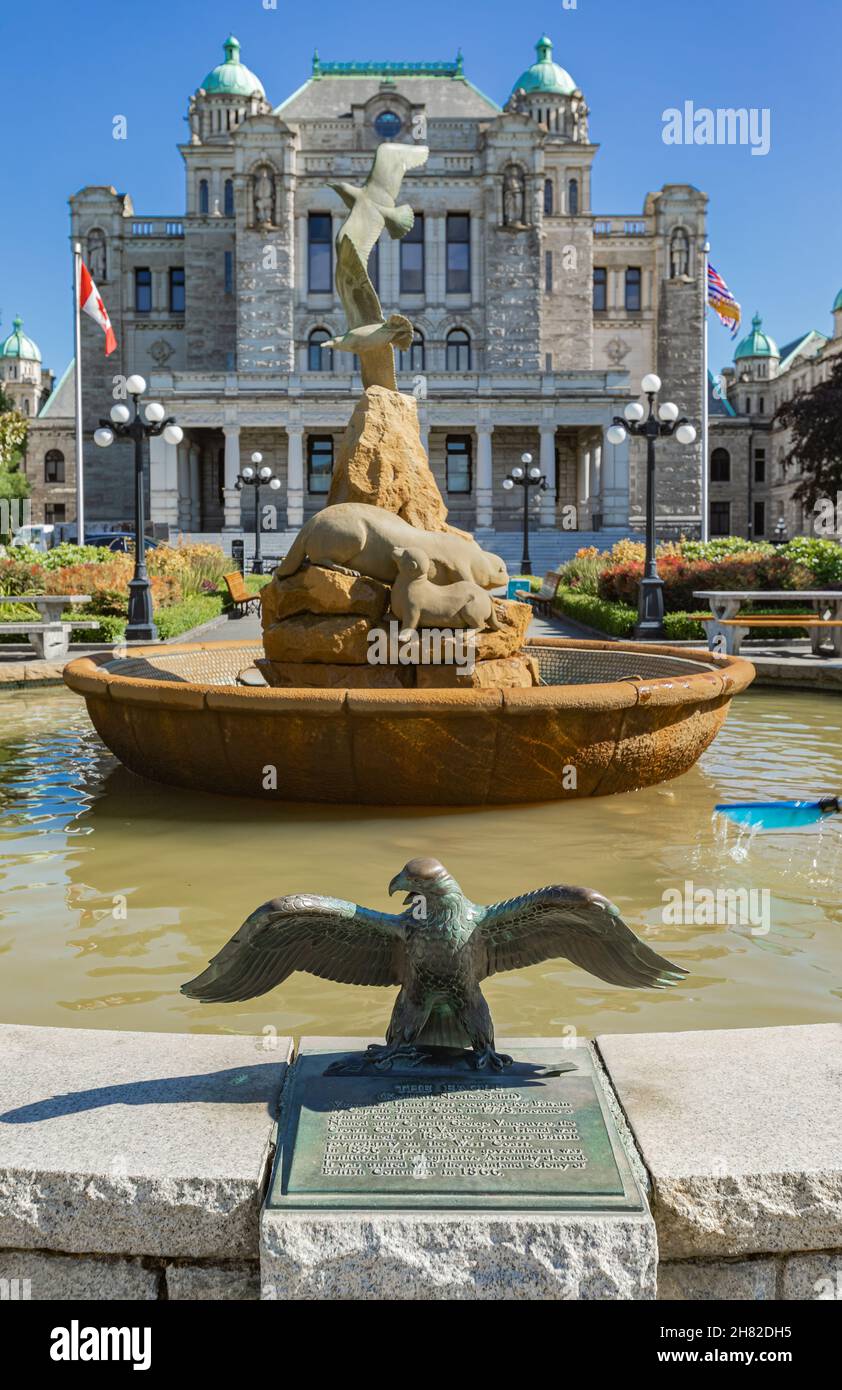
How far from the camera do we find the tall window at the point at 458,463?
5619 cm

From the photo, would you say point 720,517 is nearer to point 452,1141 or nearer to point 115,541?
point 115,541

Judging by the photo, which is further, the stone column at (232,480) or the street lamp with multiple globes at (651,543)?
the stone column at (232,480)

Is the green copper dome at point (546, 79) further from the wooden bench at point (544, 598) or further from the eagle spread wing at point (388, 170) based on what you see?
the eagle spread wing at point (388, 170)

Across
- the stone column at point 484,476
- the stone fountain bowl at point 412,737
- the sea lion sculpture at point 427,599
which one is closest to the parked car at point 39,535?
the stone column at point 484,476

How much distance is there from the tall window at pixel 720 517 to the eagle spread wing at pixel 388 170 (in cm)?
7045

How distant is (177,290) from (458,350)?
16501 mm

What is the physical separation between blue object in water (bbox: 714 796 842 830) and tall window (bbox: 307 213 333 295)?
5784 centimetres

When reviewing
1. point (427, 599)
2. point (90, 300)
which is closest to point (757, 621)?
point (427, 599)

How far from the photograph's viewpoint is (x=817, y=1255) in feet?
8.73

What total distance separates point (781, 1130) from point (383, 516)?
6.64m

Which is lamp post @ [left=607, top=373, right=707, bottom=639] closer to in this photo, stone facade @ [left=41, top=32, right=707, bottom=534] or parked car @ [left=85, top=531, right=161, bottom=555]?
parked car @ [left=85, top=531, right=161, bottom=555]

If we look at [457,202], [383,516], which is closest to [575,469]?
[457,202]

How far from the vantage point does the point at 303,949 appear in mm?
3053
